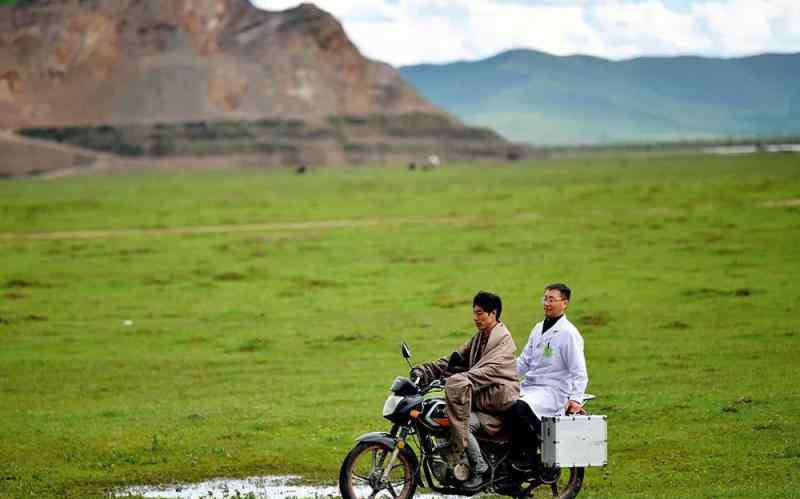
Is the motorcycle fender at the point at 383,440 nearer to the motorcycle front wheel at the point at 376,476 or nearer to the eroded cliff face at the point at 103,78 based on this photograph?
the motorcycle front wheel at the point at 376,476

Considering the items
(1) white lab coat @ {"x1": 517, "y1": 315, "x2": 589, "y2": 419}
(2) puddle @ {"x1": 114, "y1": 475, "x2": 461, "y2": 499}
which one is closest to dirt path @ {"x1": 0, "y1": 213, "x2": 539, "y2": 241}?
Answer: (2) puddle @ {"x1": 114, "y1": 475, "x2": 461, "y2": 499}

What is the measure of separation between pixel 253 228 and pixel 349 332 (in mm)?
30373

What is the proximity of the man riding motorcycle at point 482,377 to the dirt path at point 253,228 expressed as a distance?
4168 centimetres

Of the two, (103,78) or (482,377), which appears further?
(103,78)

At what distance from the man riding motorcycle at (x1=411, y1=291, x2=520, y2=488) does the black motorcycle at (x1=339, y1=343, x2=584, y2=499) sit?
9 cm

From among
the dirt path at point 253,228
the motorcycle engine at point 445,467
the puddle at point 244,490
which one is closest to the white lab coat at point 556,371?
the motorcycle engine at point 445,467

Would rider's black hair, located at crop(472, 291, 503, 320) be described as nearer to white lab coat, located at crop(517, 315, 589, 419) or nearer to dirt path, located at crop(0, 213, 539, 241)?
white lab coat, located at crop(517, 315, 589, 419)

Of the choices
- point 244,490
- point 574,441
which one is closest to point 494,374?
point 574,441

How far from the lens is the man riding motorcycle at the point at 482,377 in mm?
10891

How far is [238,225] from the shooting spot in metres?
56.9

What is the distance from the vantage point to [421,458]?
11172 millimetres

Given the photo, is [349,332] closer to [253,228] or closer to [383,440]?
[383,440]

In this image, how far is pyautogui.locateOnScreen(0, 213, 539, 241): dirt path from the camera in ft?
173

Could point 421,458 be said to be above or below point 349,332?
above
